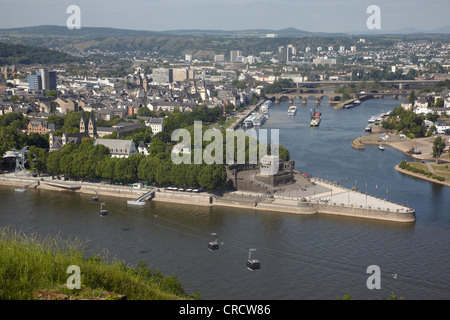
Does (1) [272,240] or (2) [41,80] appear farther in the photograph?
(2) [41,80]

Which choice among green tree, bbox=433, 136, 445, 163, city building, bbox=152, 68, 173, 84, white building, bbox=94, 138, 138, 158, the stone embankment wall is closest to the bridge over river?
city building, bbox=152, 68, 173, 84

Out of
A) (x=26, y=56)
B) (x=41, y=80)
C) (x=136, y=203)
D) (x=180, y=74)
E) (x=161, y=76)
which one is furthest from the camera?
(x=26, y=56)

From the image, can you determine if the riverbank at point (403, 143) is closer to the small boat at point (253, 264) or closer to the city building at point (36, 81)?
the small boat at point (253, 264)

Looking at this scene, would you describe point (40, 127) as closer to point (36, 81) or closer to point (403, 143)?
point (403, 143)

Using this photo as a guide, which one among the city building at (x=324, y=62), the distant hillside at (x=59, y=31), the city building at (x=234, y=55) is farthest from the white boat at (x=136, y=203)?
the distant hillside at (x=59, y=31)

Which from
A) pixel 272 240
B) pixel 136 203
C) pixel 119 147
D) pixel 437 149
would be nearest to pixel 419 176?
pixel 437 149
